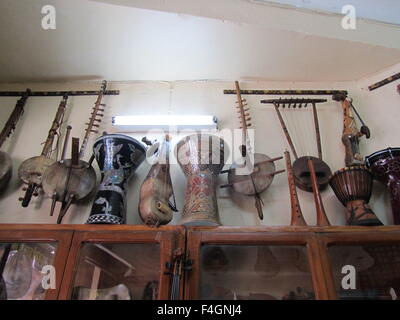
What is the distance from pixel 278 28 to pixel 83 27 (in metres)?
1.26

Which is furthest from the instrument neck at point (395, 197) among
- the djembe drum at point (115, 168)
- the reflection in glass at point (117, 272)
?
the djembe drum at point (115, 168)

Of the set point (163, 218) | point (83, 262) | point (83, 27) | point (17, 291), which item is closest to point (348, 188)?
point (163, 218)

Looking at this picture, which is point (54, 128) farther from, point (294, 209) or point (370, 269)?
point (370, 269)

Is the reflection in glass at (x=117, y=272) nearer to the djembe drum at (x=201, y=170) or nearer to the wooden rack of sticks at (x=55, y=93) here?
the djembe drum at (x=201, y=170)

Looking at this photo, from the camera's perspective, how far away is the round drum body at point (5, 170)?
2.10 metres

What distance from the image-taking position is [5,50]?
7.89 ft

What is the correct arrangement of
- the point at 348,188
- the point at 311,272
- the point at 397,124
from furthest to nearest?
the point at 397,124
the point at 348,188
the point at 311,272

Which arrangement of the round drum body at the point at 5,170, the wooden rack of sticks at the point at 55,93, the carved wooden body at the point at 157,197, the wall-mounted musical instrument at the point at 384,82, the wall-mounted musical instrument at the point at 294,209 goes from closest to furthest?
the carved wooden body at the point at 157,197, the wall-mounted musical instrument at the point at 294,209, the round drum body at the point at 5,170, the wall-mounted musical instrument at the point at 384,82, the wooden rack of sticks at the point at 55,93

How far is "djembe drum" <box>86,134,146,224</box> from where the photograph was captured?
5.68 feet

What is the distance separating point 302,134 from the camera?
90.3 inches

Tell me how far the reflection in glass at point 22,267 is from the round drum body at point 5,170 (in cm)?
66

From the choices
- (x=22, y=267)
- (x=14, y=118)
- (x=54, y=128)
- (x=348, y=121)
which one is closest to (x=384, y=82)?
(x=348, y=121)

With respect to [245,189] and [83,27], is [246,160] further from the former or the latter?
[83,27]

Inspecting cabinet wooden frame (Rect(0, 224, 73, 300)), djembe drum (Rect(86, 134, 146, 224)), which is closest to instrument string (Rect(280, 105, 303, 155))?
djembe drum (Rect(86, 134, 146, 224))
